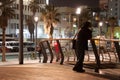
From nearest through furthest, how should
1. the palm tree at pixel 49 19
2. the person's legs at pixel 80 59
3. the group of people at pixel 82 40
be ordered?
the group of people at pixel 82 40, the person's legs at pixel 80 59, the palm tree at pixel 49 19

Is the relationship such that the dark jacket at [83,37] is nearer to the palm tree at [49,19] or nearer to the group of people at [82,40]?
the group of people at [82,40]

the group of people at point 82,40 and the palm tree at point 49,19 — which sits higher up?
the palm tree at point 49,19

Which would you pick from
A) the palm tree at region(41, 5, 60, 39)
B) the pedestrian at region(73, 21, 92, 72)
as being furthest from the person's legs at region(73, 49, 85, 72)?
the palm tree at region(41, 5, 60, 39)

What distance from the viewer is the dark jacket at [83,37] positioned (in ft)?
40.9

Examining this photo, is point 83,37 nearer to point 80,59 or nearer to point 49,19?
point 80,59

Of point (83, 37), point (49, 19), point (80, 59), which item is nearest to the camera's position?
point (83, 37)

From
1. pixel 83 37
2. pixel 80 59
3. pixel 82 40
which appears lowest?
pixel 80 59

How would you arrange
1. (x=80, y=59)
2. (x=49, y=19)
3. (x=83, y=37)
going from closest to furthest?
(x=83, y=37) < (x=80, y=59) < (x=49, y=19)

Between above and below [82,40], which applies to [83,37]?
above

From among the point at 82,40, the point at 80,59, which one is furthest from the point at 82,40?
the point at 80,59

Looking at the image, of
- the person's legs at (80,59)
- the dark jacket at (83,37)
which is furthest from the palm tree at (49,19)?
the dark jacket at (83,37)

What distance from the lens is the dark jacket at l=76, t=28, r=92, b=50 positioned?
40.9 feet

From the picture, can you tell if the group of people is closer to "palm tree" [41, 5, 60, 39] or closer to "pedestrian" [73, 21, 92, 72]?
"pedestrian" [73, 21, 92, 72]

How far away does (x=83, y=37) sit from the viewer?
1259 centimetres
